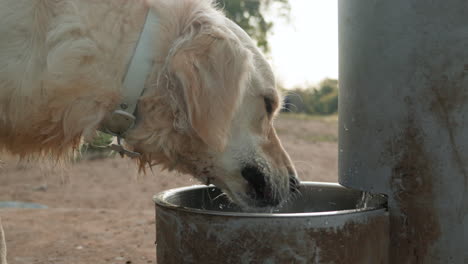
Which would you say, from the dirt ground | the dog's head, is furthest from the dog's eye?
the dirt ground

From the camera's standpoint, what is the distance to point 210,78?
2156mm

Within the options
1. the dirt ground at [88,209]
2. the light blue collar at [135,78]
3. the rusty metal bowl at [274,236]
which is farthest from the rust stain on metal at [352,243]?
the dirt ground at [88,209]

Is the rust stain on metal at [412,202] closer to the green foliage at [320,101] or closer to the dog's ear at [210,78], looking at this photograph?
the dog's ear at [210,78]

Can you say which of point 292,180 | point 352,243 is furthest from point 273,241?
→ point 292,180

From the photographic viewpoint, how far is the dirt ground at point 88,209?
13.0 feet

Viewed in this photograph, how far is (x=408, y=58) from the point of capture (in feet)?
7.69

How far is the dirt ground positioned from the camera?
3961mm

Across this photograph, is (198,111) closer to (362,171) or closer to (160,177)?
(362,171)

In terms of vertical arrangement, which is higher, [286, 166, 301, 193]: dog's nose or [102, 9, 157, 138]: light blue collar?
[102, 9, 157, 138]: light blue collar

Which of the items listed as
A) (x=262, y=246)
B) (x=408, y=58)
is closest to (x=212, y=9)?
(x=408, y=58)

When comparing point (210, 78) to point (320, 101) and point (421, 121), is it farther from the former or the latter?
point (320, 101)

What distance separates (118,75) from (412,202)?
1.40 m

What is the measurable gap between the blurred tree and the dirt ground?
203 inches

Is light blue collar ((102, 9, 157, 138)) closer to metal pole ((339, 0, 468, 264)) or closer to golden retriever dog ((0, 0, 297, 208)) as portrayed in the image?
golden retriever dog ((0, 0, 297, 208))
